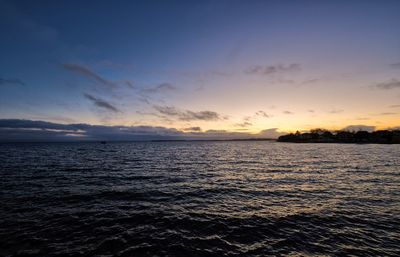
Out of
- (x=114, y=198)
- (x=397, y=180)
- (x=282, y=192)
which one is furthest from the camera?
(x=397, y=180)

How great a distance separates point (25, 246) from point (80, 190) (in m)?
12.4

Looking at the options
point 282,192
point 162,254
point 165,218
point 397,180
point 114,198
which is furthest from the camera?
point 397,180

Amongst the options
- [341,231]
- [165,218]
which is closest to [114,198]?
[165,218]

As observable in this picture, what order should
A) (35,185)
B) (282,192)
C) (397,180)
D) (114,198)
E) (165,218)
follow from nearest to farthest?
(165,218) → (114,198) → (282,192) → (35,185) → (397,180)

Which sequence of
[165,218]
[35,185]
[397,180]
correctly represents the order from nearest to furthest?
[165,218] → [35,185] → [397,180]

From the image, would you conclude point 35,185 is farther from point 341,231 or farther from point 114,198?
point 341,231

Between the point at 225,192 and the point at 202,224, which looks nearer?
the point at 202,224

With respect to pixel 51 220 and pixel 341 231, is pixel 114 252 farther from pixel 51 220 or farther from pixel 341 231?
pixel 341 231

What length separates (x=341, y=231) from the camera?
1241cm

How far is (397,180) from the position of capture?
27297mm

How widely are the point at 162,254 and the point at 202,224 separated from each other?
3.96 metres

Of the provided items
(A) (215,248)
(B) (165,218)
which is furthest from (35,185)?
(A) (215,248)

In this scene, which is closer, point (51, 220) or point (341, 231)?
point (341, 231)

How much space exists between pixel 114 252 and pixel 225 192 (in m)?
13.6
